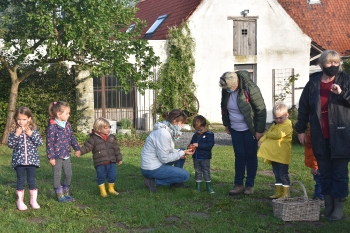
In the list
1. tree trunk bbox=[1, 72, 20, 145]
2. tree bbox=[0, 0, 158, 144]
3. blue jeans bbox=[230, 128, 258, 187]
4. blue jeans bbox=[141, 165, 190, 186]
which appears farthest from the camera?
tree trunk bbox=[1, 72, 20, 145]

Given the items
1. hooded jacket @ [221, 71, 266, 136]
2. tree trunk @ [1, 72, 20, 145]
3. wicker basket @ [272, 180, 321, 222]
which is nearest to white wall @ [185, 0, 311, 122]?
tree trunk @ [1, 72, 20, 145]

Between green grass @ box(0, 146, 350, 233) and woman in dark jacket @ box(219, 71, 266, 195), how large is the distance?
1.45ft

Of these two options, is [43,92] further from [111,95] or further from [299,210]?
[299,210]

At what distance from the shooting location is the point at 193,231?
6.15 m

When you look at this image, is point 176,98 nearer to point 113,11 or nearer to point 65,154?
point 113,11

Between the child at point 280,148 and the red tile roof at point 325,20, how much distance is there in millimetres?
18276

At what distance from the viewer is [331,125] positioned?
646 cm

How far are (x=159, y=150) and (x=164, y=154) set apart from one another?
0.10m

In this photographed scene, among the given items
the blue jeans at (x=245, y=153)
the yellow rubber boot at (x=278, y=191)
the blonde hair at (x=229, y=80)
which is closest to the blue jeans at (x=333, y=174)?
the yellow rubber boot at (x=278, y=191)

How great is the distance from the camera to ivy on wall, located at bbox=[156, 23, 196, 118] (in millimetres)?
20188

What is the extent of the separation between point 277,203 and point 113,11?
864 centimetres

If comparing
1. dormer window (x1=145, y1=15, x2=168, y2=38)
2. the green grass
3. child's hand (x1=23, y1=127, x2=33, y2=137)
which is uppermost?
dormer window (x1=145, y1=15, x2=168, y2=38)

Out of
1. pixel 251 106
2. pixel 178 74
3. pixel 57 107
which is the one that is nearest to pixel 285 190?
pixel 251 106

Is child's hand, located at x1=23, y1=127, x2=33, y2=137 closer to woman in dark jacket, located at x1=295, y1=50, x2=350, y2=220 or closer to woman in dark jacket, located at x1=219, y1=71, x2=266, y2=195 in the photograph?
woman in dark jacket, located at x1=219, y1=71, x2=266, y2=195
